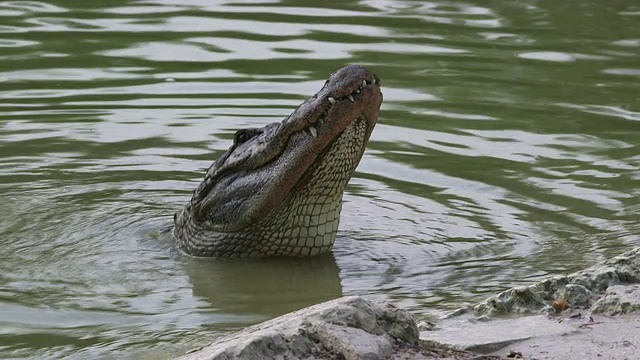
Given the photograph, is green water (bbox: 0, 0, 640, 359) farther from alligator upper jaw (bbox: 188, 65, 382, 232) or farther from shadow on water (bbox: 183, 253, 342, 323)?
alligator upper jaw (bbox: 188, 65, 382, 232)

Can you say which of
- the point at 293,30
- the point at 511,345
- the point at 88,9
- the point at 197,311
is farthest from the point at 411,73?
the point at 511,345

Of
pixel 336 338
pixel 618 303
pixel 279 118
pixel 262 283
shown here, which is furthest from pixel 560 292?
pixel 279 118

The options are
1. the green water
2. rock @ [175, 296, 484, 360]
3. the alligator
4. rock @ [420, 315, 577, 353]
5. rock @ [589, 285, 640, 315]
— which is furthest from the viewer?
the alligator

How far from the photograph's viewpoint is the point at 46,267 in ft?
23.5

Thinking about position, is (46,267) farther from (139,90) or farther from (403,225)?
(139,90)

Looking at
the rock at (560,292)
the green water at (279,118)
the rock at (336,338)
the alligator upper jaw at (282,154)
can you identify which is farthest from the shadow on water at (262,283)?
the rock at (336,338)

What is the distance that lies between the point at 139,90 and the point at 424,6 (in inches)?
173

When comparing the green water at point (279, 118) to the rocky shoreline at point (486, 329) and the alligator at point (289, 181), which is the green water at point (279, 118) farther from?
the rocky shoreline at point (486, 329)

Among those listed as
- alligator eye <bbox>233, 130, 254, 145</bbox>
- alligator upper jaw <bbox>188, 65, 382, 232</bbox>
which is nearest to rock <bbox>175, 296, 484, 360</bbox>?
alligator upper jaw <bbox>188, 65, 382, 232</bbox>

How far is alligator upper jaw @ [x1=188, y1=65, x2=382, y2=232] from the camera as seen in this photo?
6711 millimetres

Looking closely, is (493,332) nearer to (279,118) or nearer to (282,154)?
(282,154)

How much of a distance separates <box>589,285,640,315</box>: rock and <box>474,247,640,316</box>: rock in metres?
0.07

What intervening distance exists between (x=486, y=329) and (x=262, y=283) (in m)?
2.18

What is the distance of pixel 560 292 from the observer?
17.3 feet
